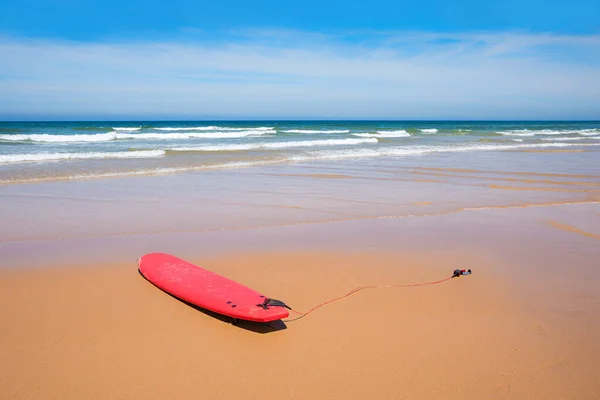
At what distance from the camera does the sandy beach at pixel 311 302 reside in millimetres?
2803

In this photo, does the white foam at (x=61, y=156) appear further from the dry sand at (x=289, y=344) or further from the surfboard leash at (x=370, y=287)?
the surfboard leash at (x=370, y=287)

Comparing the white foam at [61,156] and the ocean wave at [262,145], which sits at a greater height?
the ocean wave at [262,145]

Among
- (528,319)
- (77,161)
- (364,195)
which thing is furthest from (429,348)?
(77,161)

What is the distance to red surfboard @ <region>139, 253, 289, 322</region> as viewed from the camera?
11.2 ft

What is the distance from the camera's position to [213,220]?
6742 millimetres

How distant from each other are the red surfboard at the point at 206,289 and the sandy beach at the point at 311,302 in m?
0.12

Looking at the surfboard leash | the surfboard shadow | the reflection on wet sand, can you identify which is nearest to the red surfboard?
the surfboard shadow

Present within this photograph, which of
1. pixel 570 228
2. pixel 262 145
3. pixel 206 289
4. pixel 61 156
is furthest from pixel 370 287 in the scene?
pixel 262 145

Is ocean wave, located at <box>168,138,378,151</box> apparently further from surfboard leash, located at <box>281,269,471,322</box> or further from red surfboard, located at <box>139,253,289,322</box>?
surfboard leash, located at <box>281,269,471,322</box>

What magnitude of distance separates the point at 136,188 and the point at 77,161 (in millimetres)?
6352

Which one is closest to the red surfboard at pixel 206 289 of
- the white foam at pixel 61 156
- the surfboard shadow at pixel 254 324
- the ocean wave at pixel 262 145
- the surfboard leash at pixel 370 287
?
the surfboard shadow at pixel 254 324

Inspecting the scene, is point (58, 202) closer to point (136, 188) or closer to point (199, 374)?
point (136, 188)

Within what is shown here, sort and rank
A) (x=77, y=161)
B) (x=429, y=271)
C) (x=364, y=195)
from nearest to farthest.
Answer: (x=429, y=271), (x=364, y=195), (x=77, y=161)

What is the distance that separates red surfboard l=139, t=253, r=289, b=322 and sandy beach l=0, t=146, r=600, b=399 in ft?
0.40
